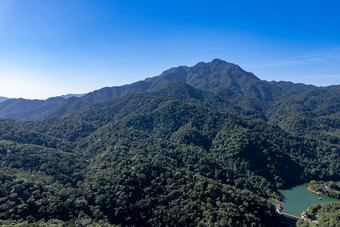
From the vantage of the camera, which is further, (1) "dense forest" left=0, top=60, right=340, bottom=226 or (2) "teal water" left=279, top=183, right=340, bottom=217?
(2) "teal water" left=279, top=183, right=340, bottom=217

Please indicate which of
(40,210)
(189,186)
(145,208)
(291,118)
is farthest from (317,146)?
(40,210)

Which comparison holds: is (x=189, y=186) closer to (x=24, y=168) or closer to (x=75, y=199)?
(x=75, y=199)

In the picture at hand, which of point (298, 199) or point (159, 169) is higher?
point (159, 169)

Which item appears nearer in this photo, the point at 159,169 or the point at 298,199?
the point at 159,169

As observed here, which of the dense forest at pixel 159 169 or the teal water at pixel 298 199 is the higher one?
the dense forest at pixel 159 169

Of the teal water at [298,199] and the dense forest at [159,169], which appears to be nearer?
the dense forest at [159,169]
